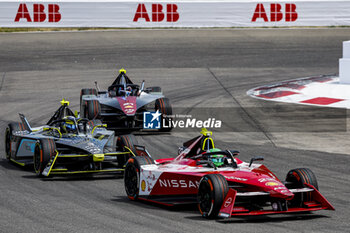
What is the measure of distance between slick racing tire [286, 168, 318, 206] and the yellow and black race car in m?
3.88

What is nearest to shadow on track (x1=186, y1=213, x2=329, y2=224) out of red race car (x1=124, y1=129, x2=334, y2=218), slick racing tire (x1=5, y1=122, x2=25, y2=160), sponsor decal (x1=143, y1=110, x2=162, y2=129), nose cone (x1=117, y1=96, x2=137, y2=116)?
red race car (x1=124, y1=129, x2=334, y2=218)

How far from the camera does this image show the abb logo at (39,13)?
111ft

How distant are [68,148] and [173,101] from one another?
9.30 m

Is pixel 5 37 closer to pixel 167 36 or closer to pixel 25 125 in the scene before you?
pixel 167 36

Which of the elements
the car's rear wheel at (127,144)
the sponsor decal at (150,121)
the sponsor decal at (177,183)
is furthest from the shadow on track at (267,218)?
the sponsor decal at (150,121)

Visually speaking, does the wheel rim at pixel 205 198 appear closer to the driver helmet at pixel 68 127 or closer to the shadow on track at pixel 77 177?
the shadow on track at pixel 77 177

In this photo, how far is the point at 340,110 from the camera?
63.3 feet

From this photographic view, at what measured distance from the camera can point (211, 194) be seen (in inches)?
350

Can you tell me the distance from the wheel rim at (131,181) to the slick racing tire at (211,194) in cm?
163

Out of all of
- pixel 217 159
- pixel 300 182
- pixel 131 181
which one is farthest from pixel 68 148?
pixel 300 182

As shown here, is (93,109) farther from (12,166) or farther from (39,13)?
(39,13)

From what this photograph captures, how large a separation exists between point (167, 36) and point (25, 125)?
19359mm

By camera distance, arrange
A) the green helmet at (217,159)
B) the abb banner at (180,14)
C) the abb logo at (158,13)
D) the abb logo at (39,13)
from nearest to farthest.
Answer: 1. the green helmet at (217,159)
2. the abb logo at (39,13)
3. the abb banner at (180,14)
4. the abb logo at (158,13)

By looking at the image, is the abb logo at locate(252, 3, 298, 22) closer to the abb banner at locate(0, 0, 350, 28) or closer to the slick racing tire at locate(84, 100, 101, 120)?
the abb banner at locate(0, 0, 350, 28)
